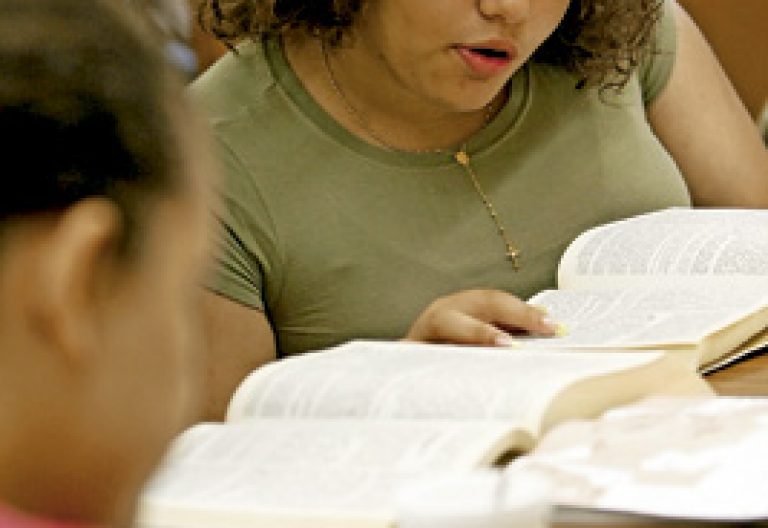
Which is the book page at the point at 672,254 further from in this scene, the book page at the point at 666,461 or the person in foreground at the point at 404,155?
the book page at the point at 666,461

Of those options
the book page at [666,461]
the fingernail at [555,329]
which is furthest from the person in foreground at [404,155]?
the book page at [666,461]

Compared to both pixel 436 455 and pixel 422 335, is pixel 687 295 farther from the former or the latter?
pixel 436 455

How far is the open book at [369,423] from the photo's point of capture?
935 mm

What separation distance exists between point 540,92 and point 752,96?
2.87 ft

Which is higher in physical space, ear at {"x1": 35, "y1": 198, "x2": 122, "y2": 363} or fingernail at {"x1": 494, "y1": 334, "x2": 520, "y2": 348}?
ear at {"x1": 35, "y1": 198, "x2": 122, "y2": 363}

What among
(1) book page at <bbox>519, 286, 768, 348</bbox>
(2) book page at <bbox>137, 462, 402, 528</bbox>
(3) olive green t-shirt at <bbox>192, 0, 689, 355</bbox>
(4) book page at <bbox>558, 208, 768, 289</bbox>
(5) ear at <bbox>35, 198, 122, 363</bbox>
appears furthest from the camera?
(3) olive green t-shirt at <bbox>192, 0, 689, 355</bbox>

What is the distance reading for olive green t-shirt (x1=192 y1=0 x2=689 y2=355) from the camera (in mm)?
1646

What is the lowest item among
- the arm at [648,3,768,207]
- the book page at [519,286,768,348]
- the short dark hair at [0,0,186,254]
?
the arm at [648,3,768,207]

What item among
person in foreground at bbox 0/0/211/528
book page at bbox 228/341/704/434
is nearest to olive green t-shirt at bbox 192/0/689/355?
book page at bbox 228/341/704/434

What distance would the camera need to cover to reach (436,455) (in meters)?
0.98

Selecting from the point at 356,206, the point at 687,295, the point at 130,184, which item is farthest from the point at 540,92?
the point at 130,184

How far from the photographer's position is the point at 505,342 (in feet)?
4.42

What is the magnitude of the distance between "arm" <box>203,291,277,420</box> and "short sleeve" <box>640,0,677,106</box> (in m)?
0.67

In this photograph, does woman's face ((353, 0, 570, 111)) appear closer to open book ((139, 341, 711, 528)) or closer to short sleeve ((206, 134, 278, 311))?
short sleeve ((206, 134, 278, 311))
